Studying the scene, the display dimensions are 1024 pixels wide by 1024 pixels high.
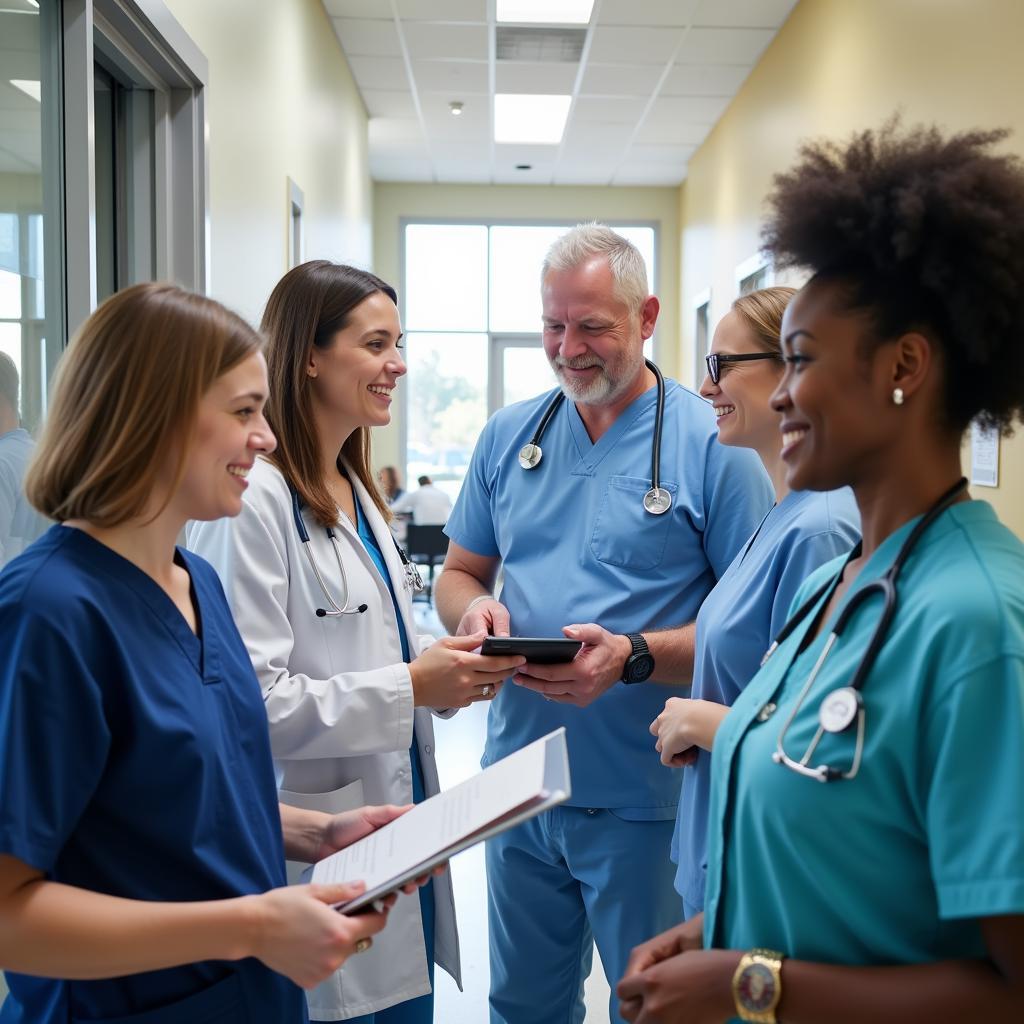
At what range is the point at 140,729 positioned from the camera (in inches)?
36.3

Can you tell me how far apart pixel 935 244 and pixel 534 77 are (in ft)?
19.7

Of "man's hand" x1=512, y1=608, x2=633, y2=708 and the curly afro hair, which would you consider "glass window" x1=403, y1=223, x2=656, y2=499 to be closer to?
"man's hand" x1=512, y1=608, x2=633, y2=708

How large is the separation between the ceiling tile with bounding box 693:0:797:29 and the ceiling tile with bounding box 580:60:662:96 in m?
0.74

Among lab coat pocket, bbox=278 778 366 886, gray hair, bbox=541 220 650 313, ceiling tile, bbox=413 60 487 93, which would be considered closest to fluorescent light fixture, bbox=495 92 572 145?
ceiling tile, bbox=413 60 487 93

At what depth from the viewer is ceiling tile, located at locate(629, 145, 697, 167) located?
25.9 feet

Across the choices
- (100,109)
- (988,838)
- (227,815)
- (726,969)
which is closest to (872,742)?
(988,838)

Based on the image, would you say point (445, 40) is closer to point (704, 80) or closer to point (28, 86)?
point (704, 80)

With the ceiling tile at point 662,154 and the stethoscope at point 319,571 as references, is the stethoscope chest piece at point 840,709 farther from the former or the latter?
the ceiling tile at point 662,154

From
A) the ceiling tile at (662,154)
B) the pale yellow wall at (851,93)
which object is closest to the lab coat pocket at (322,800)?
the pale yellow wall at (851,93)

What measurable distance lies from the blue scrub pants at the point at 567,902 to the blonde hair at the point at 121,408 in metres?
1.06

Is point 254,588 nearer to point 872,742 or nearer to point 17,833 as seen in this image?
point 17,833

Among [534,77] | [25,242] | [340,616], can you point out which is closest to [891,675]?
[340,616]

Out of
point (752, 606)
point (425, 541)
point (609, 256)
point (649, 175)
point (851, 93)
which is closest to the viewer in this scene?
point (752, 606)

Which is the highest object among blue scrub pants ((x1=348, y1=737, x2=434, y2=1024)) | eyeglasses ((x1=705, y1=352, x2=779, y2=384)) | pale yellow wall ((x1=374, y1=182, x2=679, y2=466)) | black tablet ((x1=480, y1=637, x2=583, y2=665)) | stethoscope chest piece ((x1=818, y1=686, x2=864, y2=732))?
pale yellow wall ((x1=374, y1=182, x2=679, y2=466))
